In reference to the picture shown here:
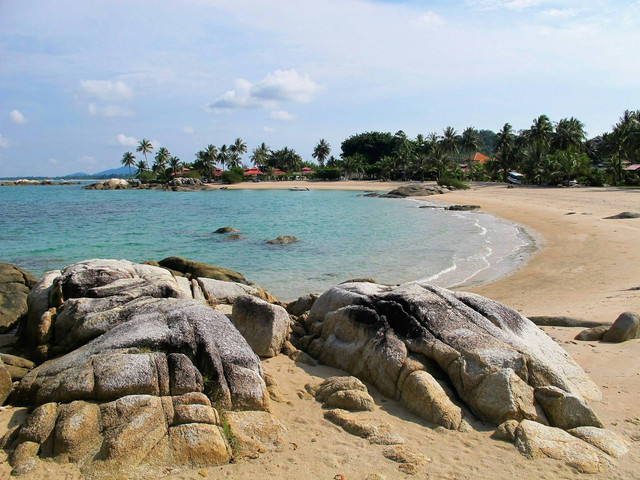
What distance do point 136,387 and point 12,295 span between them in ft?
25.4

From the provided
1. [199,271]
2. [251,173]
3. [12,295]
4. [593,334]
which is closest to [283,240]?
[199,271]

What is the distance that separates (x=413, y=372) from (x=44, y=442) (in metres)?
4.53

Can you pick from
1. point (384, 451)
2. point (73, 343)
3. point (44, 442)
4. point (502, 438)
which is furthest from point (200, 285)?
point (502, 438)

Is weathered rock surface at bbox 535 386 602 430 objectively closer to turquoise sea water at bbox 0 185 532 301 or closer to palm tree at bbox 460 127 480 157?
turquoise sea water at bbox 0 185 532 301

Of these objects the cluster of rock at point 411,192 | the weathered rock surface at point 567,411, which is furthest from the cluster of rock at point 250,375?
the cluster of rock at point 411,192

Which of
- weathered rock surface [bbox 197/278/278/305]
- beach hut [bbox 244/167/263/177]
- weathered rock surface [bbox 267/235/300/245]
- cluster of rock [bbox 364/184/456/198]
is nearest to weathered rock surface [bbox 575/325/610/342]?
weathered rock surface [bbox 197/278/278/305]

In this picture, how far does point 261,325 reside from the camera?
318 inches

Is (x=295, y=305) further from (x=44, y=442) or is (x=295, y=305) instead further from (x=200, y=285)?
(x=44, y=442)

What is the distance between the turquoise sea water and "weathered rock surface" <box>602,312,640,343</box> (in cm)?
738

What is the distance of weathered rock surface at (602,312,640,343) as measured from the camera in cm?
907

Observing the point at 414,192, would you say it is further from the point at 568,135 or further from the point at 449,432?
the point at 449,432

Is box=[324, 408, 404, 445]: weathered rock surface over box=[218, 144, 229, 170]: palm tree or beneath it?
beneath

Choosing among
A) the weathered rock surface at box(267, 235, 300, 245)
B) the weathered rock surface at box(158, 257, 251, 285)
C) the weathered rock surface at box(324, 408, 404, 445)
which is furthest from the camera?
the weathered rock surface at box(267, 235, 300, 245)

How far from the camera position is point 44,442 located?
509 centimetres
